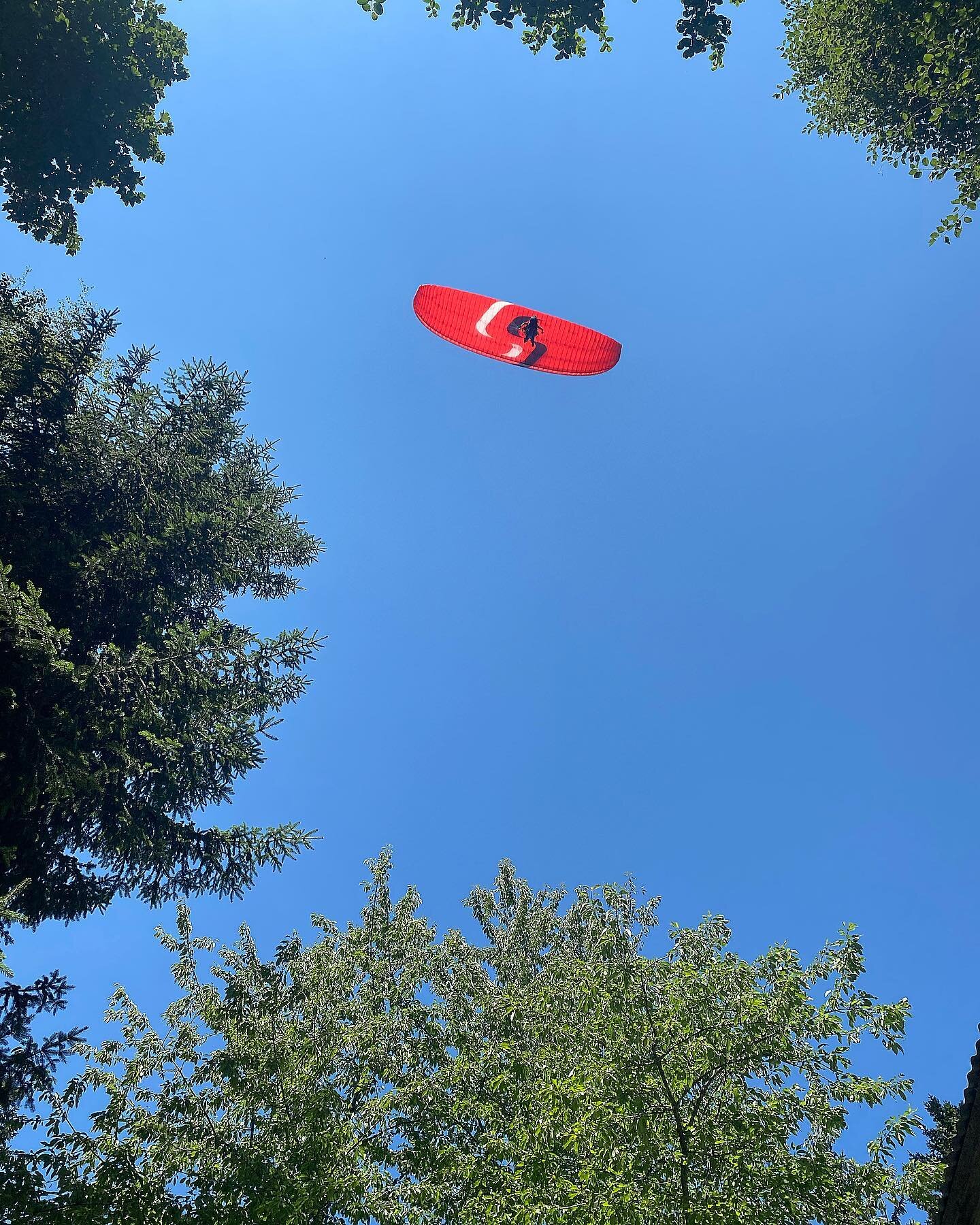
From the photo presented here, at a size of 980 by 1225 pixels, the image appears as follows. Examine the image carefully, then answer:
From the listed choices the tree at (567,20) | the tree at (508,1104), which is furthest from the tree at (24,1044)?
the tree at (567,20)

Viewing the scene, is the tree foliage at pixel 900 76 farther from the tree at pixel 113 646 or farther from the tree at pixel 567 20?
the tree at pixel 113 646

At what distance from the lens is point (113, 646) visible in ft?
25.5

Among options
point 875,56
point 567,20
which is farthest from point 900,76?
point 567,20

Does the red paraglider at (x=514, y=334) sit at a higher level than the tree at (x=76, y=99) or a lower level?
higher

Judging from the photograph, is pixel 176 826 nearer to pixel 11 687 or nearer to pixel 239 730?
pixel 239 730

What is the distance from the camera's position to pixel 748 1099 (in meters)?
7.34

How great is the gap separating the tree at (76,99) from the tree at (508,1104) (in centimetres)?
1653

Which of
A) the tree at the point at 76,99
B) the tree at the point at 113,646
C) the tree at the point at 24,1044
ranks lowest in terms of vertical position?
the tree at the point at 24,1044

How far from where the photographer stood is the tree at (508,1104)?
6758 mm

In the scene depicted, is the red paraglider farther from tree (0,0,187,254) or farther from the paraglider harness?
tree (0,0,187,254)

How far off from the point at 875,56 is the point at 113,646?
65.9ft

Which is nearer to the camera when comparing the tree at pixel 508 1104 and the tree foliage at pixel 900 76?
the tree at pixel 508 1104

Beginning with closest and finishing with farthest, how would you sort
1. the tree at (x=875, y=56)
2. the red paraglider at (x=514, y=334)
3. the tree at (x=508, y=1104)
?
the tree at (x=508, y=1104), the tree at (x=875, y=56), the red paraglider at (x=514, y=334)

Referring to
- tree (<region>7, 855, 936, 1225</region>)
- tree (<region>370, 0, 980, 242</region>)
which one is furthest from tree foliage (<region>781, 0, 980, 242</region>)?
tree (<region>7, 855, 936, 1225</region>)
